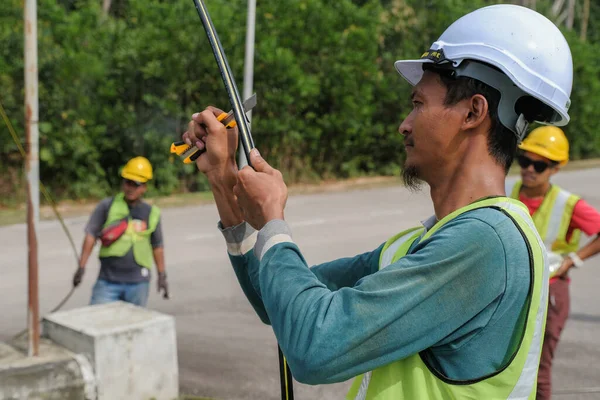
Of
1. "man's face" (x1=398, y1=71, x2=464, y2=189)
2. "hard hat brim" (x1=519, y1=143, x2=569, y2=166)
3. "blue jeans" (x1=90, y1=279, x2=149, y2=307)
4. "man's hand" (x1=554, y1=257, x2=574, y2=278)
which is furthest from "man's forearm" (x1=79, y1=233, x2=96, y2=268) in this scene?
"man's face" (x1=398, y1=71, x2=464, y2=189)

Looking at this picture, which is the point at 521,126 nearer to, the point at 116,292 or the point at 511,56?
the point at 511,56

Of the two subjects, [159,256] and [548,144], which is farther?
[159,256]

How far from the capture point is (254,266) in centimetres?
201

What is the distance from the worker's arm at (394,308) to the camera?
151 centimetres

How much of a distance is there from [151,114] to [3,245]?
20.5ft

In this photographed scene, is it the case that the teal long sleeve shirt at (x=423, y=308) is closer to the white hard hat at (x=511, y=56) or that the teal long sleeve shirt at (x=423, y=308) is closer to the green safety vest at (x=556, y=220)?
the white hard hat at (x=511, y=56)

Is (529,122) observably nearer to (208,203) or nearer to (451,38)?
(451,38)

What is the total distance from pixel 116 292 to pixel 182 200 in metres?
10.1

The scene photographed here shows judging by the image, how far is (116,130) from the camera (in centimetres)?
1756

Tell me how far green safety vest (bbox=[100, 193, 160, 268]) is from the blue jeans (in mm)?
211

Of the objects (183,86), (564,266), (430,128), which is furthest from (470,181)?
(183,86)

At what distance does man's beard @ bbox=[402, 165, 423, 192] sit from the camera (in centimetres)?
182

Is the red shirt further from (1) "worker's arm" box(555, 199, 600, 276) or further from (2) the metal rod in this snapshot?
(2) the metal rod

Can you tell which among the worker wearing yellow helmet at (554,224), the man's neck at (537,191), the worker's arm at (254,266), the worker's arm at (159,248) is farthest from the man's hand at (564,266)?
the worker's arm at (159,248)
